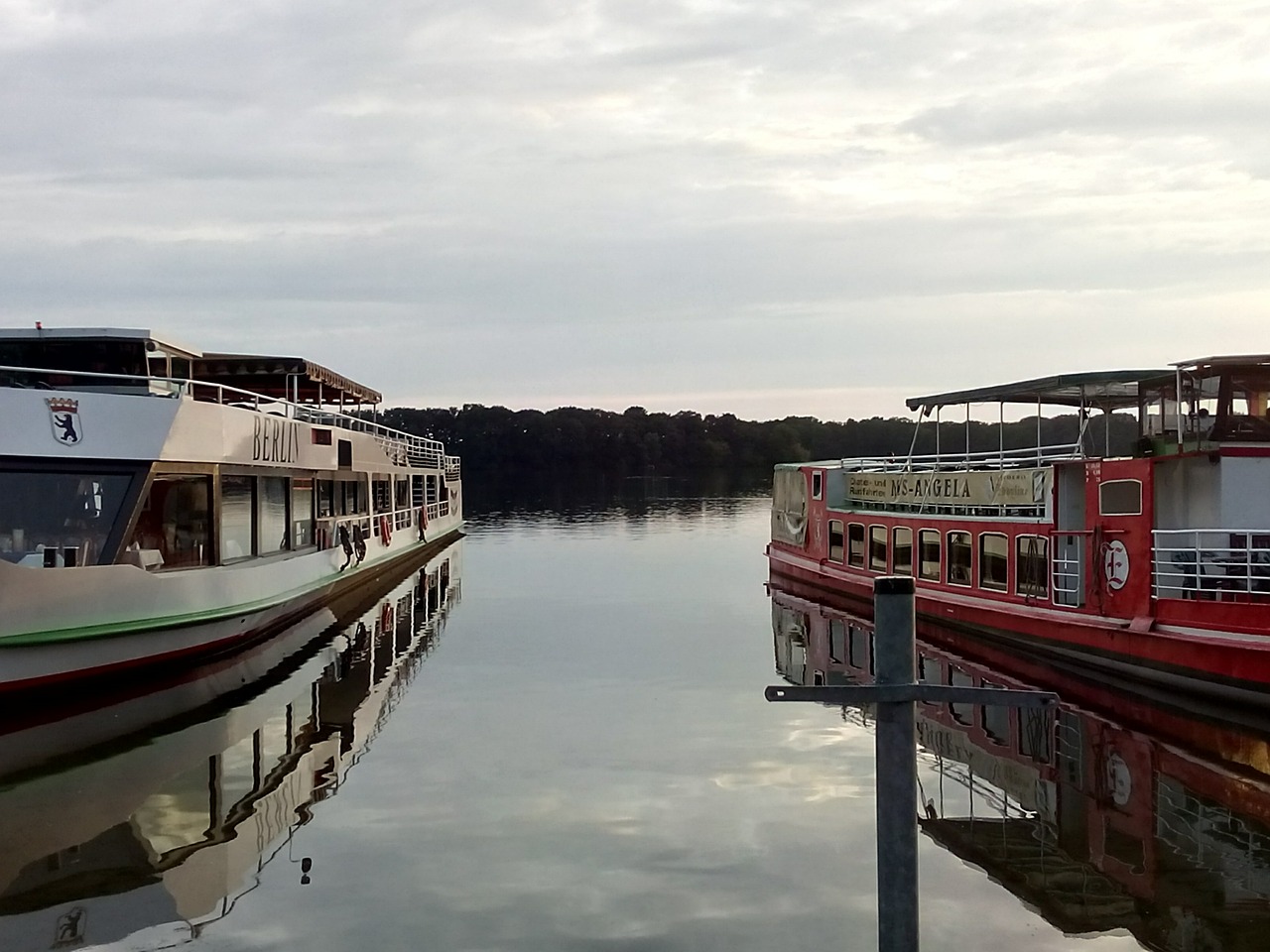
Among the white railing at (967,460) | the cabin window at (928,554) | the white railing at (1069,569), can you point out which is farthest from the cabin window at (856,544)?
the white railing at (1069,569)

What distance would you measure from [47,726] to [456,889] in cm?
792

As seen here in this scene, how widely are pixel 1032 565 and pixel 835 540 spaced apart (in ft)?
35.3

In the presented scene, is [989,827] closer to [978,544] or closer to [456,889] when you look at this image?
[456,889]

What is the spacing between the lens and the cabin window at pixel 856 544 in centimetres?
3023

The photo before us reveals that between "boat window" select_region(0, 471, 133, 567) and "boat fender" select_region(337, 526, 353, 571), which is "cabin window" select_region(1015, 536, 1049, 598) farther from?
"boat fender" select_region(337, 526, 353, 571)

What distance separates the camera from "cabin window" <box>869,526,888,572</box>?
1135 inches

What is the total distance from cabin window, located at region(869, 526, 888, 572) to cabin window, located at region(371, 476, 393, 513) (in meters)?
17.1

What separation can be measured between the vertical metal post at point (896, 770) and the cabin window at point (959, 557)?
19972mm

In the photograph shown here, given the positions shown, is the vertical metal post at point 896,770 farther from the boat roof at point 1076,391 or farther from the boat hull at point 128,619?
the boat roof at point 1076,391

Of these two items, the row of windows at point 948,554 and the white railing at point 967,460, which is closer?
the row of windows at point 948,554

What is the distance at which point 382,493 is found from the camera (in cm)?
4150

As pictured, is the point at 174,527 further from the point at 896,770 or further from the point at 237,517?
the point at 896,770

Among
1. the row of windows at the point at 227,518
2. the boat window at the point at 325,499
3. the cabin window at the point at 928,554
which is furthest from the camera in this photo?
the boat window at the point at 325,499

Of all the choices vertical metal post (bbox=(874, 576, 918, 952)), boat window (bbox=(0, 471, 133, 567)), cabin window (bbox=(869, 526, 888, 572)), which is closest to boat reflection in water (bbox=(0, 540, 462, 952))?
boat window (bbox=(0, 471, 133, 567))
